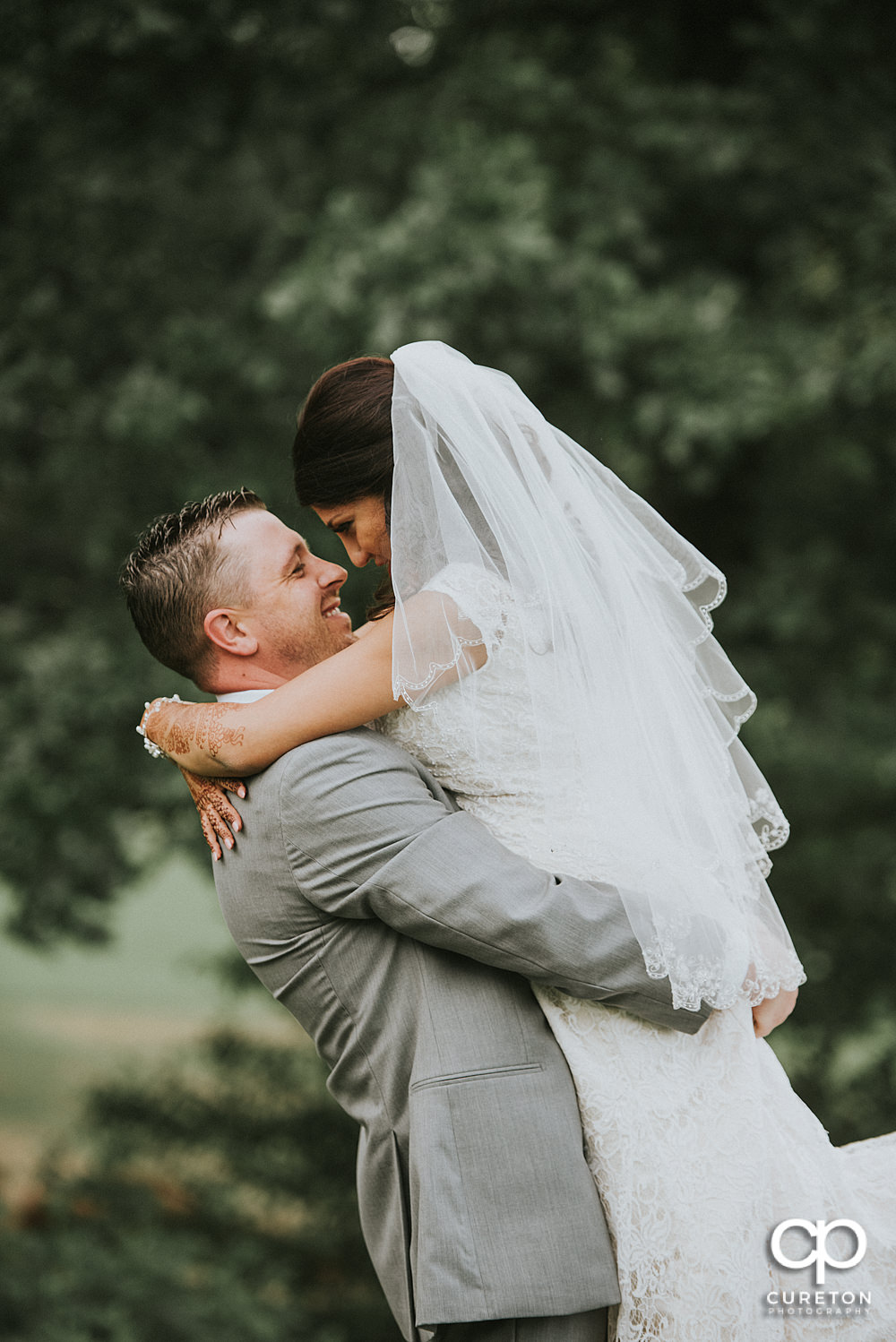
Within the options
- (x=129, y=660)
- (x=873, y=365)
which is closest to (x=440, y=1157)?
(x=129, y=660)

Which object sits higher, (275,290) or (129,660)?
(275,290)

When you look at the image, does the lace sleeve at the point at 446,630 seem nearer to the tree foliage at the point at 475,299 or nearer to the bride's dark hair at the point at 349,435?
the bride's dark hair at the point at 349,435

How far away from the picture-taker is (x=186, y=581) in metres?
2.22

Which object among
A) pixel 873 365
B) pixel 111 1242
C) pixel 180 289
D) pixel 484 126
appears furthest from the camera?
pixel 111 1242

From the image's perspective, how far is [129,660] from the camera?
5.23 m

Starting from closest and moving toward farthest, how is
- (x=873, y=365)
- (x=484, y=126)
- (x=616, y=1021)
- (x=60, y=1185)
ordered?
(x=616, y=1021) < (x=873, y=365) < (x=484, y=126) < (x=60, y=1185)

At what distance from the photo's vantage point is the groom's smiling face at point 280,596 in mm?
2203

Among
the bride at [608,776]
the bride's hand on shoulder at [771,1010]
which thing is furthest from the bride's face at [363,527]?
the bride's hand on shoulder at [771,1010]

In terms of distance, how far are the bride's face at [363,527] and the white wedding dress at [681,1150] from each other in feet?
0.80

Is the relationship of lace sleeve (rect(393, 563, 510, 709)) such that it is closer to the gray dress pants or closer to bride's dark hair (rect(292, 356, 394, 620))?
bride's dark hair (rect(292, 356, 394, 620))

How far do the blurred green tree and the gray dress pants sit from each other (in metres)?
3.97

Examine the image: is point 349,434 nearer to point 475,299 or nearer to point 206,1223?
point 475,299

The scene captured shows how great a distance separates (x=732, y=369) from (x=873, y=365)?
58cm

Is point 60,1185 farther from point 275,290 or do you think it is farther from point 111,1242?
point 275,290
